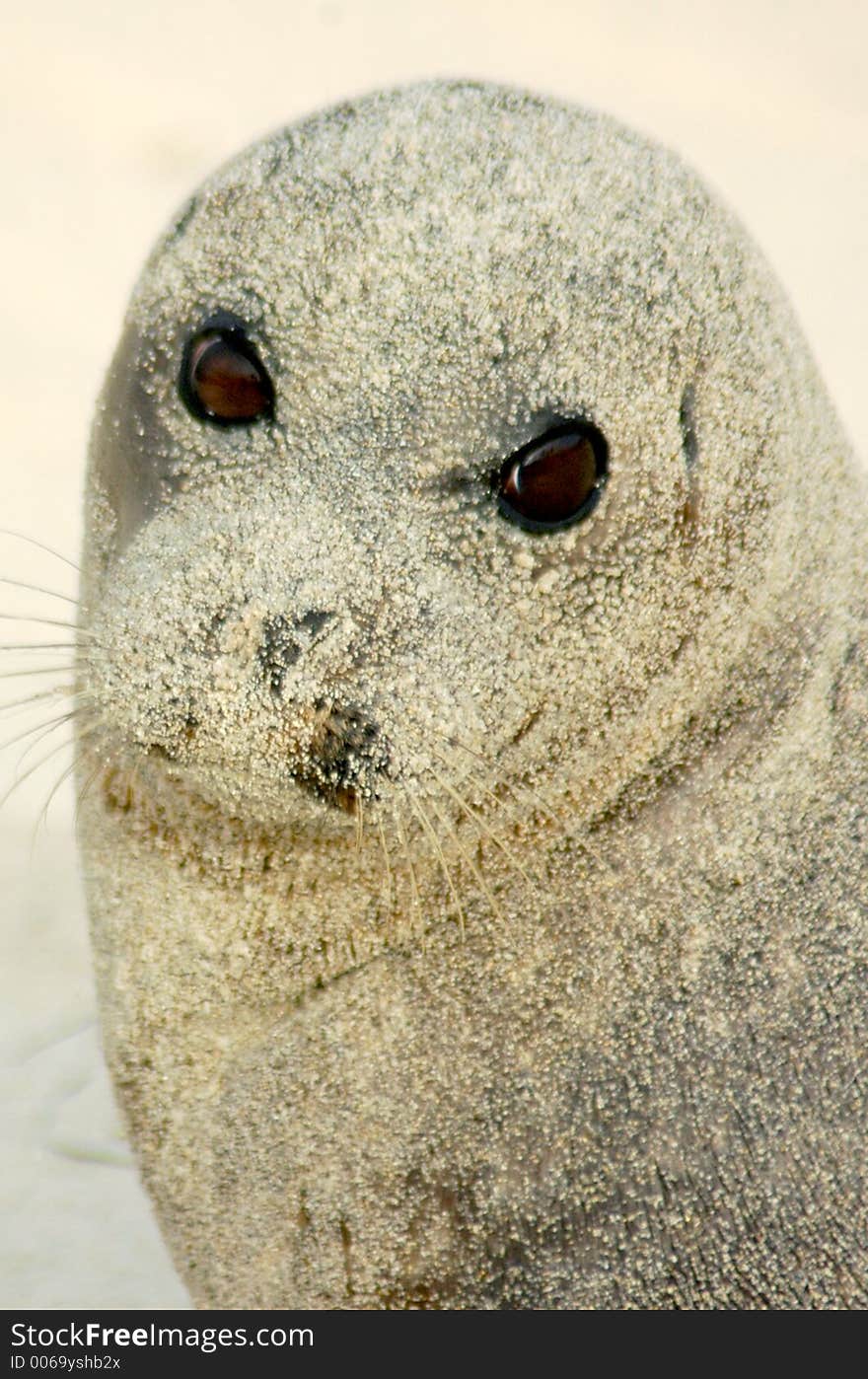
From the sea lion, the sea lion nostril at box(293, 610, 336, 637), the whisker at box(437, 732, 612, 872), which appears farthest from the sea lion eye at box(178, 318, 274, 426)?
the whisker at box(437, 732, 612, 872)

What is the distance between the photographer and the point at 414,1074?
137 cm

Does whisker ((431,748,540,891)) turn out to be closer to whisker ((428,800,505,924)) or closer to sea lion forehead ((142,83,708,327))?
whisker ((428,800,505,924))

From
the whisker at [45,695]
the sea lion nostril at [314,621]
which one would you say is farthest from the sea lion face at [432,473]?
the whisker at [45,695]

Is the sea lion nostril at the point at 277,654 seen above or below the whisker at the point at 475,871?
above

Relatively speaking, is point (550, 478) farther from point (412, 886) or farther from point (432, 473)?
point (412, 886)

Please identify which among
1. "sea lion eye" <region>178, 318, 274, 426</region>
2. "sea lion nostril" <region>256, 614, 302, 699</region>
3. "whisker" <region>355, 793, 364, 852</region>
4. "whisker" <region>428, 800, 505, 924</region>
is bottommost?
"whisker" <region>428, 800, 505, 924</region>

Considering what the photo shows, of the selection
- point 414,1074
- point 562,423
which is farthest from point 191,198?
point 414,1074

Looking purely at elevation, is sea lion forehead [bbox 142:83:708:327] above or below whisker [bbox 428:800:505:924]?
above

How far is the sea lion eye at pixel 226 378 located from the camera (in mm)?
1235

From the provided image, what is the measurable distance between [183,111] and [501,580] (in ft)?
22.7

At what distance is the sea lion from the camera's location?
3.89ft

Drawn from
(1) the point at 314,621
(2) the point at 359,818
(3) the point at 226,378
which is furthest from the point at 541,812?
(3) the point at 226,378

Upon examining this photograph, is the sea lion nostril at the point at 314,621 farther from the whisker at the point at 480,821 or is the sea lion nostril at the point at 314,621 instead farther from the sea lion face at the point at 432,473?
the whisker at the point at 480,821

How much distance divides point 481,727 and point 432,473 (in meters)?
0.20
